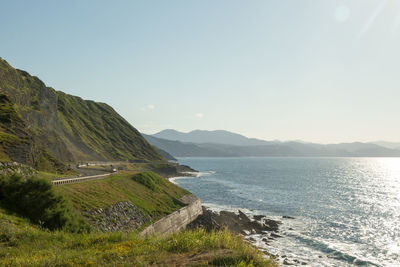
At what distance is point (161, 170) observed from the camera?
147875mm

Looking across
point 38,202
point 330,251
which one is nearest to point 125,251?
point 38,202

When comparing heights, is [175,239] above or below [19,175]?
below

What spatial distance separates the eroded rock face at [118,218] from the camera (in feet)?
103

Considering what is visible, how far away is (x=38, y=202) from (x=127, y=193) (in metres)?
25.3

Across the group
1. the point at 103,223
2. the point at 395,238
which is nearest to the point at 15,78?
the point at 103,223

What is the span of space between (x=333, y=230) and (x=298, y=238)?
934 centimetres

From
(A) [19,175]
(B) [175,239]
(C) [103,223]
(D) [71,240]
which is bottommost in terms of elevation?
(C) [103,223]

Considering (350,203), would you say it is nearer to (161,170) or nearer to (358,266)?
(358,266)

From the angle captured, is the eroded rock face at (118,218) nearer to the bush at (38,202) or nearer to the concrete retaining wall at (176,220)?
the concrete retaining wall at (176,220)

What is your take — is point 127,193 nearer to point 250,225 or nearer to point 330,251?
point 250,225

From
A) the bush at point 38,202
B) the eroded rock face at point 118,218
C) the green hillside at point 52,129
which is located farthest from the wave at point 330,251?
the green hillside at point 52,129

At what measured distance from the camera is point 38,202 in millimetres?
21812

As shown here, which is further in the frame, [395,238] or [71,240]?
[395,238]

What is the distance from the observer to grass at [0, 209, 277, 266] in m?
9.66
